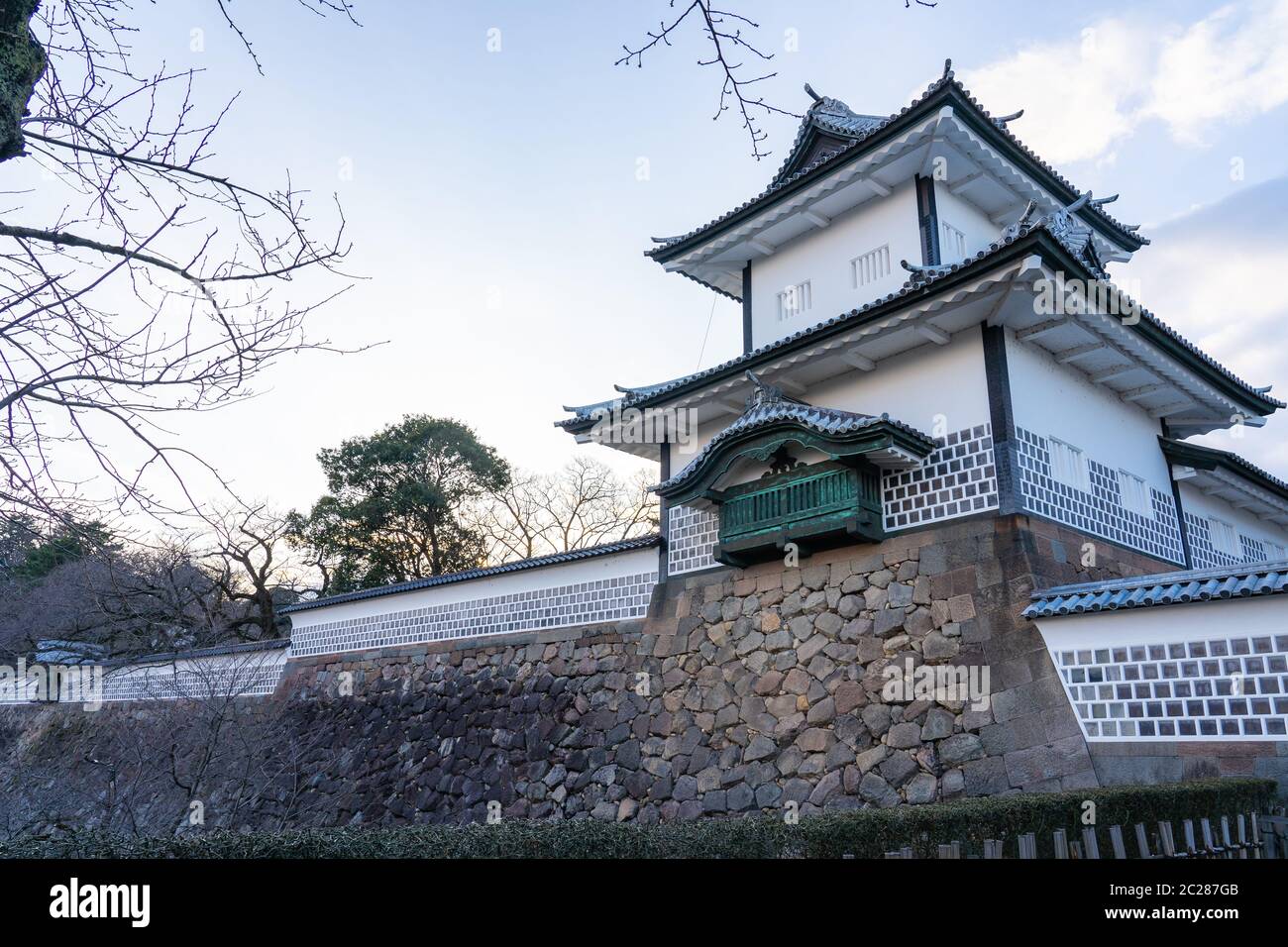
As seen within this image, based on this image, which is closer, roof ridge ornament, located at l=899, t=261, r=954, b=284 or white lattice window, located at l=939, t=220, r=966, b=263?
roof ridge ornament, located at l=899, t=261, r=954, b=284

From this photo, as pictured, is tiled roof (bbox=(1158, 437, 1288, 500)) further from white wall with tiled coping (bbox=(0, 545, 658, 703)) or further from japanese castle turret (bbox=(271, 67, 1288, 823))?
white wall with tiled coping (bbox=(0, 545, 658, 703))

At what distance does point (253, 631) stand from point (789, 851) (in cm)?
2212

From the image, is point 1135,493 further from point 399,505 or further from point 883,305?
point 399,505

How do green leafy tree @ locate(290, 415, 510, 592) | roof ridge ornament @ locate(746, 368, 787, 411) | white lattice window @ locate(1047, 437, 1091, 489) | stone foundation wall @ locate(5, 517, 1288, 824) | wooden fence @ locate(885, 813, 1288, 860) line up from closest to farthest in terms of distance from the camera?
1. wooden fence @ locate(885, 813, 1288, 860)
2. stone foundation wall @ locate(5, 517, 1288, 824)
3. white lattice window @ locate(1047, 437, 1091, 489)
4. roof ridge ornament @ locate(746, 368, 787, 411)
5. green leafy tree @ locate(290, 415, 510, 592)

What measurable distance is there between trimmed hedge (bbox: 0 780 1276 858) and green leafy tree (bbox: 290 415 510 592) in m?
21.1

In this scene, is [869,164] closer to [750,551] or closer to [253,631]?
[750,551]

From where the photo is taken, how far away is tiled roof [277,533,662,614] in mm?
11055

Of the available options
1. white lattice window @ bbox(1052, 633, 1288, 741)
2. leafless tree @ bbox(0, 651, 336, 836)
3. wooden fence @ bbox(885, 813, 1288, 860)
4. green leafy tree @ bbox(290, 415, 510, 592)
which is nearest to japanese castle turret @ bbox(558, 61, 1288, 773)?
white lattice window @ bbox(1052, 633, 1288, 741)

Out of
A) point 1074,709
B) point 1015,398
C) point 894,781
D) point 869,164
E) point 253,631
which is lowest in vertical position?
point 894,781

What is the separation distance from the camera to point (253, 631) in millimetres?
22984

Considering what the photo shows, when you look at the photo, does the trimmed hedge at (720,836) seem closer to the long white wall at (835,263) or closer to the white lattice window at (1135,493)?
the white lattice window at (1135,493)
